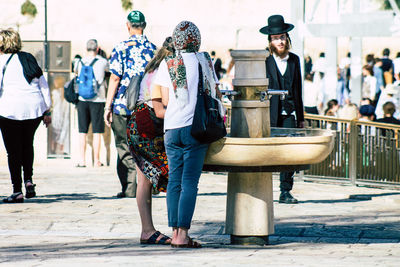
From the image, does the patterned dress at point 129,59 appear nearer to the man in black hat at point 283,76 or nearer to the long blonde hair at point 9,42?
the long blonde hair at point 9,42

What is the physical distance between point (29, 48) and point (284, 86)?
6.29 m

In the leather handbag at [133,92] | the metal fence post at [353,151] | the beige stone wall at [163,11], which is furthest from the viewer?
the beige stone wall at [163,11]

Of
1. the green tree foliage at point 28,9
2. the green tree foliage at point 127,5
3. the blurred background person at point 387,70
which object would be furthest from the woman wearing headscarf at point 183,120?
the green tree foliage at point 127,5

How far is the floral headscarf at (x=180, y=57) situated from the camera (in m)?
6.88

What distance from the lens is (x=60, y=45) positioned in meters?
14.9

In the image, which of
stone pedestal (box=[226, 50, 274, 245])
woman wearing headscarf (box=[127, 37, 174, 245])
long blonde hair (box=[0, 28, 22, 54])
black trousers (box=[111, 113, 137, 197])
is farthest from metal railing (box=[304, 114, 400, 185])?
woman wearing headscarf (box=[127, 37, 174, 245])

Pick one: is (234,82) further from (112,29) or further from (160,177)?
(112,29)

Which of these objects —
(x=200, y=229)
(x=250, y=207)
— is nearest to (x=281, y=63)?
(x=200, y=229)

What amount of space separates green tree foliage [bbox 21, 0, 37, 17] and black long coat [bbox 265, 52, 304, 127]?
62.7 metres

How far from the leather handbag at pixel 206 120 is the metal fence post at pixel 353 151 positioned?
222 inches

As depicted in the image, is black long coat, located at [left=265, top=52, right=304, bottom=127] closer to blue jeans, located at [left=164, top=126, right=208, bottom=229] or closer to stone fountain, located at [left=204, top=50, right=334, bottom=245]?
stone fountain, located at [left=204, top=50, right=334, bottom=245]

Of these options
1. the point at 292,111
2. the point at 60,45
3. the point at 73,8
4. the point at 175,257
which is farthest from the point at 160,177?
the point at 73,8

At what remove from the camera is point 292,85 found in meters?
9.92

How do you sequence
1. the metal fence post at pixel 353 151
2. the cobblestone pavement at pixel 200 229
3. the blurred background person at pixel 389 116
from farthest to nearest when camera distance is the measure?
the blurred background person at pixel 389 116, the metal fence post at pixel 353 151, the cobblestone pavement at pixel 200 229
